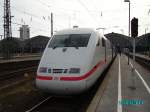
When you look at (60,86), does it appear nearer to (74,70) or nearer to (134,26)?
(74,70)

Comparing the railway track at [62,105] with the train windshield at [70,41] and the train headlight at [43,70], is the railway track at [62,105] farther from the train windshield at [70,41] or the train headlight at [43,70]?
the train windshield at [70,41]

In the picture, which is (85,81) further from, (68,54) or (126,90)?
(126,90)

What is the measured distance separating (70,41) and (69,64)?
1.70 meters

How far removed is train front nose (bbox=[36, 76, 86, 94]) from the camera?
7930 millimetres

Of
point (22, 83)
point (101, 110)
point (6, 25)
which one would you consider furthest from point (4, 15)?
point (101, 110)

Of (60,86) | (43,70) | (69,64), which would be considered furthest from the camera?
(43,70)

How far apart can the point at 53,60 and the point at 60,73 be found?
849 mm

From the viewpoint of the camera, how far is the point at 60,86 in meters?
8.02

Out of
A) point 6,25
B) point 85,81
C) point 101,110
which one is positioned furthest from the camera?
point 6,25

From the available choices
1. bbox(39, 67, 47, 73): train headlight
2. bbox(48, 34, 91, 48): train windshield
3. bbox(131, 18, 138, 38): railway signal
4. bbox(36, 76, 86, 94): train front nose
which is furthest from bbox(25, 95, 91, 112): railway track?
bbox(131, 18, 138, 38): railway signal

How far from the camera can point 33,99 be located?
1007 cm

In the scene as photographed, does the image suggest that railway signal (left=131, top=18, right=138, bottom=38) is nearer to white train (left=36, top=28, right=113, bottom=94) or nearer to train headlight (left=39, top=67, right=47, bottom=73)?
white train (left=36, top=28, right=113, bottom=94)

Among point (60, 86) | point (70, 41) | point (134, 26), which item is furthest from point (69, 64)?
point (134, 26)

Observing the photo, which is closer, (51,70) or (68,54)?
(51,70)
